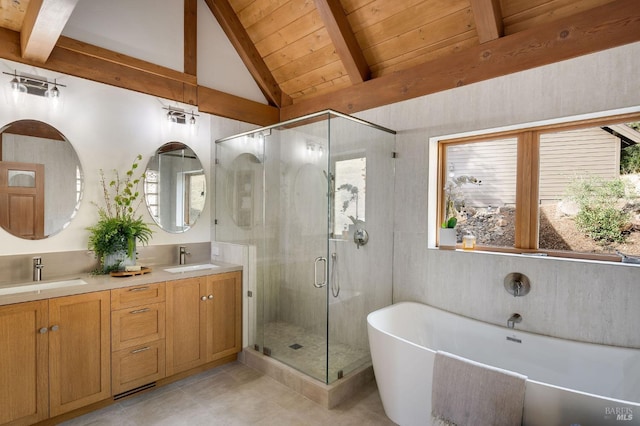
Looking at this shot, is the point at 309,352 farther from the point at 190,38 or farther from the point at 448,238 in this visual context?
the point at 190,38

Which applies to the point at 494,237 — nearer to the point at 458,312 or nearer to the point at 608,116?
the point at 458,312

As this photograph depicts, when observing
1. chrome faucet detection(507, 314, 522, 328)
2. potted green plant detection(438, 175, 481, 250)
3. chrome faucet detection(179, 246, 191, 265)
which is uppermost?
potted green plant detection(438, 175, 481, 250)

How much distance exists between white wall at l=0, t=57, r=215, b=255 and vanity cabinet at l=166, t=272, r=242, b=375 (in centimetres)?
66

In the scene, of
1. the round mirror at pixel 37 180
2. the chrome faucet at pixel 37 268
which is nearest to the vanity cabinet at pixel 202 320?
the chrome faucet at pixel 37 268

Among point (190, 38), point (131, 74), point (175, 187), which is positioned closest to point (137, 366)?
point (175, 187)

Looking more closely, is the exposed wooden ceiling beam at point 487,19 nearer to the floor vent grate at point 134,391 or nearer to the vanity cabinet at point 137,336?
the vanity cabinet at point 137,336

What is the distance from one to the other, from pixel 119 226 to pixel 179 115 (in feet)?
4.09

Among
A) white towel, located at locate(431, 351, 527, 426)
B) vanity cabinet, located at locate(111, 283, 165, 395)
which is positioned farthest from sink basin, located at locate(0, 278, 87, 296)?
white towel, located at locate(431, 351, 527, 426)

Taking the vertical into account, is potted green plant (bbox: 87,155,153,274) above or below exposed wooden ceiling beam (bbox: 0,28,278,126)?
below

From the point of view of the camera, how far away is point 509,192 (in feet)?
8.86

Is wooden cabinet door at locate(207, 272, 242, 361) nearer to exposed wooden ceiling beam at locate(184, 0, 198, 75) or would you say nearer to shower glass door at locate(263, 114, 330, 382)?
shower glass door at locate(263, 114, 330, 382)

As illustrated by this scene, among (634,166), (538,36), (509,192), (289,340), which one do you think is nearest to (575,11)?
(538,36)

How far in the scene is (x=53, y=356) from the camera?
2199 mm

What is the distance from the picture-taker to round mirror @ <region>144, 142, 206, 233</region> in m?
3.21
